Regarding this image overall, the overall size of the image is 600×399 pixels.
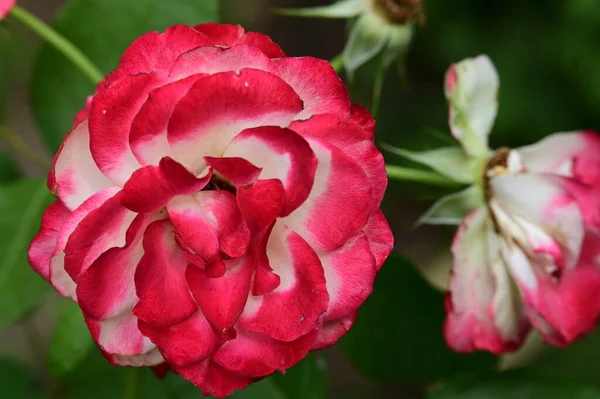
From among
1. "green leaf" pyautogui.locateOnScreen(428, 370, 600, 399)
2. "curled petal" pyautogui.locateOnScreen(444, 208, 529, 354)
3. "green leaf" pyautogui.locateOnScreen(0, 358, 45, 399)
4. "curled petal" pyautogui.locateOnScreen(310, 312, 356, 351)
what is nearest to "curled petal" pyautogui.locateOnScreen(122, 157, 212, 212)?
"curled petal" pyautogui.locateOnScreen(310, 312, 356, 351)

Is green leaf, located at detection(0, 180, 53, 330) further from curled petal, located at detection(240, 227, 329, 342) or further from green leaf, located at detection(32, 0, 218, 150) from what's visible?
curled petal, located at detection(240, 227, 329, 342)

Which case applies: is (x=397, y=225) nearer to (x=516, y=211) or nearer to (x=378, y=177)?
(x=516, y=211)

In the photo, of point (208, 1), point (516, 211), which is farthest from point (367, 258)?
point (208, 1)

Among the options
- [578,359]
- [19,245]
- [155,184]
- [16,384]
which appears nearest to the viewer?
[155,184]

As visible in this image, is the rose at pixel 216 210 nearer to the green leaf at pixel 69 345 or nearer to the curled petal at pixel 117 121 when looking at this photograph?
the curled petal at pixel 117 121

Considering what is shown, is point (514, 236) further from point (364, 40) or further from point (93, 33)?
point (93, 33)

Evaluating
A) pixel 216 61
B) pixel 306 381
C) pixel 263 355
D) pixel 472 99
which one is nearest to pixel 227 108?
pixel 216 61
